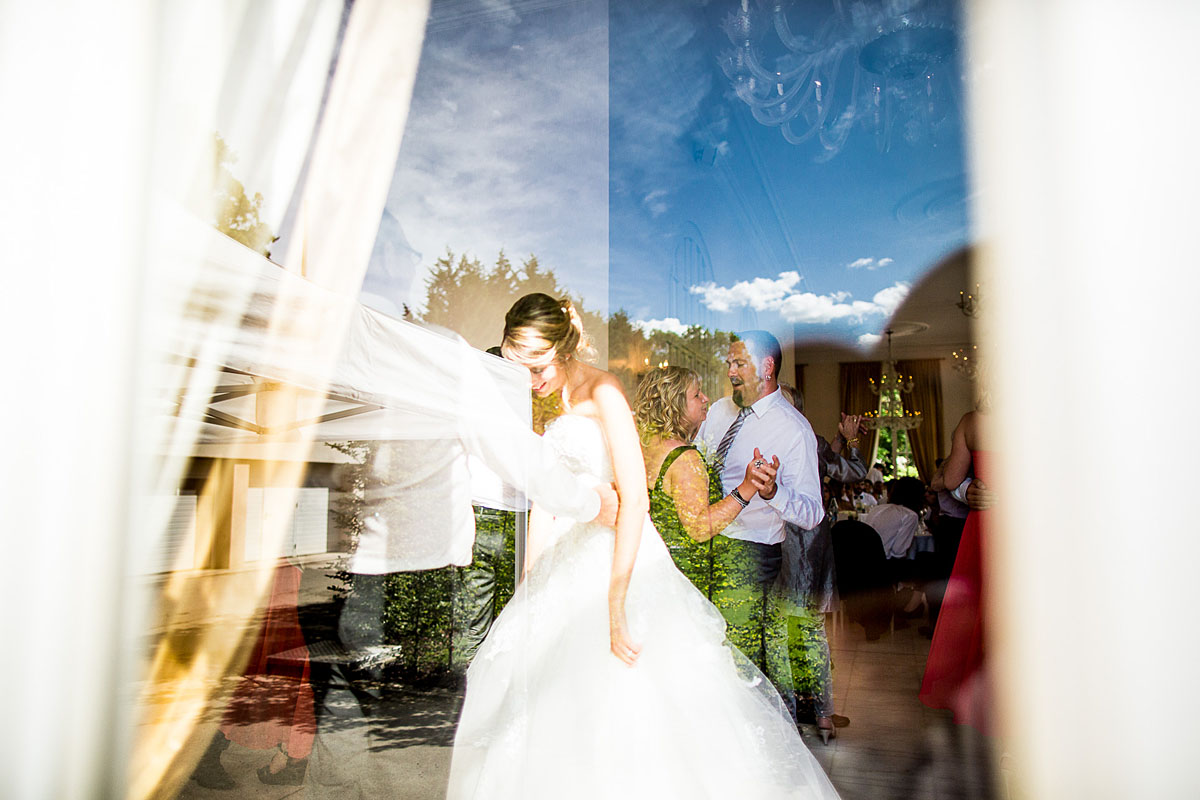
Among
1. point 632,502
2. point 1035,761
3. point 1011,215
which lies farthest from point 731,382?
point 1035,761

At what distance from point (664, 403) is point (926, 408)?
32.2 inches

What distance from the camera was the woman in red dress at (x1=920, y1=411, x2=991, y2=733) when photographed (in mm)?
2184

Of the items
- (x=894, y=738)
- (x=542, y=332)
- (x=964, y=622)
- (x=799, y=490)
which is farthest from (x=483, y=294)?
(x=894, y=738)

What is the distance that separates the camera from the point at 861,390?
2426mm

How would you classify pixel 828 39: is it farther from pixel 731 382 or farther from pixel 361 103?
pixel 361 103

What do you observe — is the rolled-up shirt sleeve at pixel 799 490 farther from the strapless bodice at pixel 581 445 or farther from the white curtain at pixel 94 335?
the white curtain at pixel 94 335

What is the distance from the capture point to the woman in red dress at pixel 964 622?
7.16ft

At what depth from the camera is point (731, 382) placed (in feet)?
8.02

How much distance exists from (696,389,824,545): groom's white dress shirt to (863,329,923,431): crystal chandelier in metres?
0.24

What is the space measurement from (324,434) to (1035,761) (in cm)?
225

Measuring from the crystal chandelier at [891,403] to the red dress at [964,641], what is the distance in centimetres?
22

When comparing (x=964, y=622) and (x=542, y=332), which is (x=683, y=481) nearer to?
(x=542, y=332)

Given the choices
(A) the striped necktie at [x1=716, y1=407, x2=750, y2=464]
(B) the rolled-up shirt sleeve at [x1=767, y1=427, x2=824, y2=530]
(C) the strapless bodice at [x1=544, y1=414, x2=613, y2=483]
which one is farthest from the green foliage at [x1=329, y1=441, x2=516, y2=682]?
(B) the rolled-up shirt sleeve at [x1=767, y1=427, x2=824, y2=530]

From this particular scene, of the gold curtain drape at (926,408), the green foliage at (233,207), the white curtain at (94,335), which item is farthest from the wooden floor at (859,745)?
the green foliage at (233,207)
